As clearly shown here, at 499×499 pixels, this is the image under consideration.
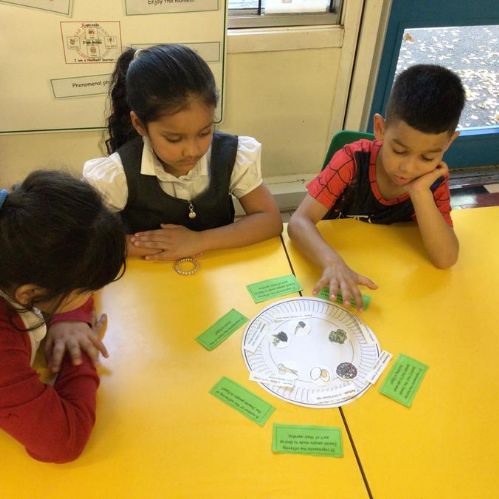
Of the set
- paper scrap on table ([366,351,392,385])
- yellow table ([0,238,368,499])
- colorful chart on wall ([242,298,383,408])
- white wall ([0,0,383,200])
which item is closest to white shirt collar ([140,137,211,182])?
yellow table ([0,238,368,499])

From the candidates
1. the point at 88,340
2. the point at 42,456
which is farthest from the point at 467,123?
the point at 42,456

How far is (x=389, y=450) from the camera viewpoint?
0.79 meters

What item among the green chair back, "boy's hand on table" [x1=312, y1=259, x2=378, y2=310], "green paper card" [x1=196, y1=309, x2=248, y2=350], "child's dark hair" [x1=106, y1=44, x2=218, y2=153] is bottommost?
"green paper card" [x1=196, y1=309, x2=248, y2=350]

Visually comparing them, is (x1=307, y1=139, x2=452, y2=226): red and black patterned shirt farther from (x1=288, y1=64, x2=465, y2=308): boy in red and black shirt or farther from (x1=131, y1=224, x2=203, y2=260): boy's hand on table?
(x1=131, y1=224, x2=203, y2=260): boy's hand on table

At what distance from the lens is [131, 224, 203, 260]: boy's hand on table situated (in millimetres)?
1164

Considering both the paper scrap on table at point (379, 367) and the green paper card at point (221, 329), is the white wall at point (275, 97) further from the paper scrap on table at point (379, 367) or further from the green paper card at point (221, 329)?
the paper scrap on table at point (379, 367)

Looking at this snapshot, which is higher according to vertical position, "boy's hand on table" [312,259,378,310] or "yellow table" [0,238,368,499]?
"boy's hand on table" [312,259,378,310]

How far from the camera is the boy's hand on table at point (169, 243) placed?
116 cm

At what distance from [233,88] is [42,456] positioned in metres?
1.80

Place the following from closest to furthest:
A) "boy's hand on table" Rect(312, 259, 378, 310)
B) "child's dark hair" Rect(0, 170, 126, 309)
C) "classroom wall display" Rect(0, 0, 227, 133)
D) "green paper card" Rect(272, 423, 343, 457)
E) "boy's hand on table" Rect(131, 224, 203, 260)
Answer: "child's dark hair" Rect(0, 170, 126, 309) → "green paper card" Rect(272, 423, 343, 457) → "boy's hand on table" Rect(312, 259, 378, 310) → "boy's hand on table" Rect(131, 224, 203, 260) → "classroom wall display" Rect(0, 0, 227, 133)

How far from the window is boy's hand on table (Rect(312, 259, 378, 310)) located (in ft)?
4.65

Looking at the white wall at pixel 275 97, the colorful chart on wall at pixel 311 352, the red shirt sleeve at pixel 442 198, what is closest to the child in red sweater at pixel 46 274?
the colorful chart on wall at pixel 311 352

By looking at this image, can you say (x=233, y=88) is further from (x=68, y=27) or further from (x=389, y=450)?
(x=389, y=450)

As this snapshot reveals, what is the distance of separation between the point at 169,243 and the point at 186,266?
0.07 m
